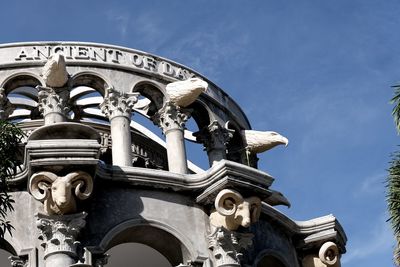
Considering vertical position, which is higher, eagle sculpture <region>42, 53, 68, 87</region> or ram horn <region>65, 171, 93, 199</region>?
eagle sculpture <region>42, 53, 68, 87</region>

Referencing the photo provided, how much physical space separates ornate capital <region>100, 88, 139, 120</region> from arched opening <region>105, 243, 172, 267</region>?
4.57 metres

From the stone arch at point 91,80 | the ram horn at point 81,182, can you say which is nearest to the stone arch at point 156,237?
the ram horn at point 81,182

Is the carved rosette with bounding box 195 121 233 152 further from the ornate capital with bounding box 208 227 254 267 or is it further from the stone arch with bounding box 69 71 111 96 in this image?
the ornate capital with bounding box 208 227 254 267

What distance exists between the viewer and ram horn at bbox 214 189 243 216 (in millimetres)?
26938

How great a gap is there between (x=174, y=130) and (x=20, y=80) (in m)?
5.26

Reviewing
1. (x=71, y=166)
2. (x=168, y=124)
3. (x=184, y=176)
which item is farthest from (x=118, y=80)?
(x=71, y=166)

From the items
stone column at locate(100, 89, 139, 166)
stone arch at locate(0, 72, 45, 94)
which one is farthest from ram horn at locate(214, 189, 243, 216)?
stone arch at locate(0, 72, 45, 94)

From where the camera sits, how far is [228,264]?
26.7m

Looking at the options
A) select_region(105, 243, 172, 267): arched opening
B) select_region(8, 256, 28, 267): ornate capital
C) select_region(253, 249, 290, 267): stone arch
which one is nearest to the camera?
select_region(8, 256, 28, 267): ornate capital

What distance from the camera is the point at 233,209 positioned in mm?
27016

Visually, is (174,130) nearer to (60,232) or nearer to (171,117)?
(171,117)

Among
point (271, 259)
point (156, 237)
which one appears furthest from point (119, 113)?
point (271, 259)

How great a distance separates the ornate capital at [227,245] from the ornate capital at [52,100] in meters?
7.24

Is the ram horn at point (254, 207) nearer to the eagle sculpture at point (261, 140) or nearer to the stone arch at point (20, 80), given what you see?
the eagle sculpture at point (261, 140)
